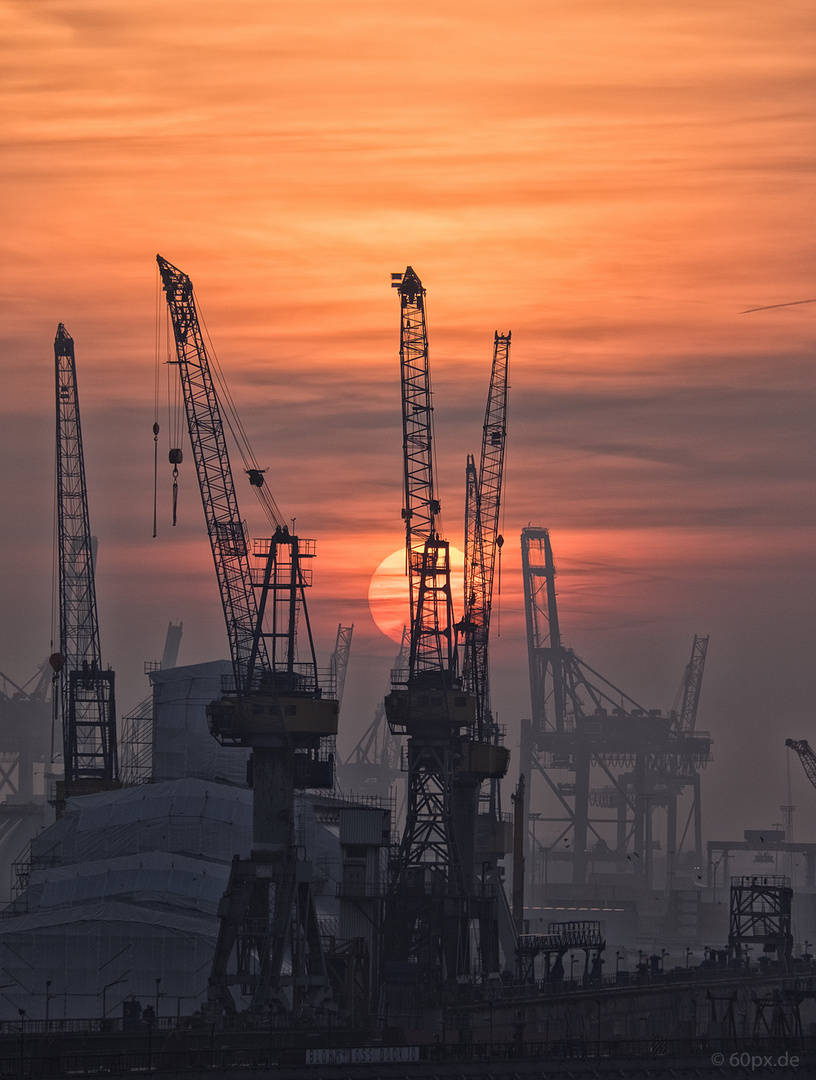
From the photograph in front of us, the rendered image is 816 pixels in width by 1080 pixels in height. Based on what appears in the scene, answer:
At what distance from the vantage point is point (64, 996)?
406 ft

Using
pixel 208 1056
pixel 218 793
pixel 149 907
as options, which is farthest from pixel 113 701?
pixel 208 1056

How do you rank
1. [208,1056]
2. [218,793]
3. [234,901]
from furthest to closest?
[218,793] → [234,901] → [208,1056]

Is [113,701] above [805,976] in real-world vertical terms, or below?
above

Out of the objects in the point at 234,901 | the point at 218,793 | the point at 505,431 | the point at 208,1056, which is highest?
the point at 505,431

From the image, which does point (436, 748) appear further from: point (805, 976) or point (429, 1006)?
point (805, 976)

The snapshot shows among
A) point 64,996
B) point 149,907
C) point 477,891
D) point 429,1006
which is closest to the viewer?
point 429,1006

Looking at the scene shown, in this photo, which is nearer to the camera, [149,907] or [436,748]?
[436,748]

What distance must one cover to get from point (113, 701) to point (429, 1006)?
A: 71586 mm
